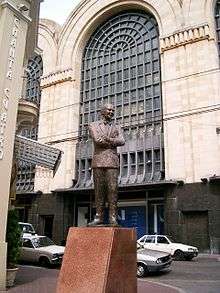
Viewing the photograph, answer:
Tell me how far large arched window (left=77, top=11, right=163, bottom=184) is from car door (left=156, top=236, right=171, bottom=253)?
214 inches

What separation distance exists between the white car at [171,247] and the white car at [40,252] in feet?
18.5

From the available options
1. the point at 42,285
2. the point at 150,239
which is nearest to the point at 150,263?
the point at 42,285

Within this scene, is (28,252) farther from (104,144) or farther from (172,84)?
(172,84)

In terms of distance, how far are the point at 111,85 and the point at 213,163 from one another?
11.4 m

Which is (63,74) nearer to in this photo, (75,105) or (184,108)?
(75,105)

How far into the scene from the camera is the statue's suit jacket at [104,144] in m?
7.31

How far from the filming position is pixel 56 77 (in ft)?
105

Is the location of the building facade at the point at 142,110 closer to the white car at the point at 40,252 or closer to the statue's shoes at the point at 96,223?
the white car at the point at 40,252

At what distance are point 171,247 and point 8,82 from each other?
1374cm

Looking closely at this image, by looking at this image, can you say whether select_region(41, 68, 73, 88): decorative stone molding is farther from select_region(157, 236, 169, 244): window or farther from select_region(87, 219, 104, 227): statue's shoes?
select_region(87, 219, 104, 227): statue's shoes

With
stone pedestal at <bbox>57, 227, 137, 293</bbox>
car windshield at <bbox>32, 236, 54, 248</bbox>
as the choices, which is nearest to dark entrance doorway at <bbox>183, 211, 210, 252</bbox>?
car windshield at <bbox>32, 236, 54, 248</bbox>

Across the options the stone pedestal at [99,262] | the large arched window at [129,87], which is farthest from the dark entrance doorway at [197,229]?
the stone pedestal at [99,262]

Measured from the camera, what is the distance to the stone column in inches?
403

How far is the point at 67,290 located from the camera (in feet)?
20.5
